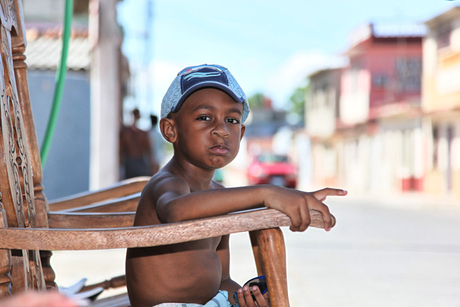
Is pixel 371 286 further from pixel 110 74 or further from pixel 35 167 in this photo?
pixel 110 74

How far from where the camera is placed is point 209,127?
156cm

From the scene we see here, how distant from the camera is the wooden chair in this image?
121 cm

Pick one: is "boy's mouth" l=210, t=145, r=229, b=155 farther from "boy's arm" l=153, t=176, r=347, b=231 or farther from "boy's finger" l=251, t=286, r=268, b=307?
"boy's finger" l=251, t=286, r=268, b=307

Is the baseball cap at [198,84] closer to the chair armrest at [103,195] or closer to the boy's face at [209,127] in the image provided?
the boy's face at [209,127]

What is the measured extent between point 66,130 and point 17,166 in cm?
684

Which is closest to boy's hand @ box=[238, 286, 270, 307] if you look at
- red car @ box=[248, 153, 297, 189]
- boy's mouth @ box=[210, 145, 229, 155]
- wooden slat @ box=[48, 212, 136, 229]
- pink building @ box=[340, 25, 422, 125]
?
boy's mouth @ box=[210, 145, 229, 155]

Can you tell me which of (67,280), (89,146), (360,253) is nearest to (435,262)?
(360,253)

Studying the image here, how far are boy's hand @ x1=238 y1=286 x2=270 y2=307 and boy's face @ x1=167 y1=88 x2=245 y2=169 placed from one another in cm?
35

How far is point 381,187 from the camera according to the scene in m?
22.5

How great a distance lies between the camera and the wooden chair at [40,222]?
1207mm

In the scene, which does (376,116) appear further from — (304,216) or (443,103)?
(304,216)

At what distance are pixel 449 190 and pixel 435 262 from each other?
13722mm

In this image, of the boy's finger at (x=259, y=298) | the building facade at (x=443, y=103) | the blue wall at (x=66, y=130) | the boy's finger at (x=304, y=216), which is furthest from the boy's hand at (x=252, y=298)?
the building facade at (x=443, y=103)

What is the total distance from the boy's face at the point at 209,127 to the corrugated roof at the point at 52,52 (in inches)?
280
